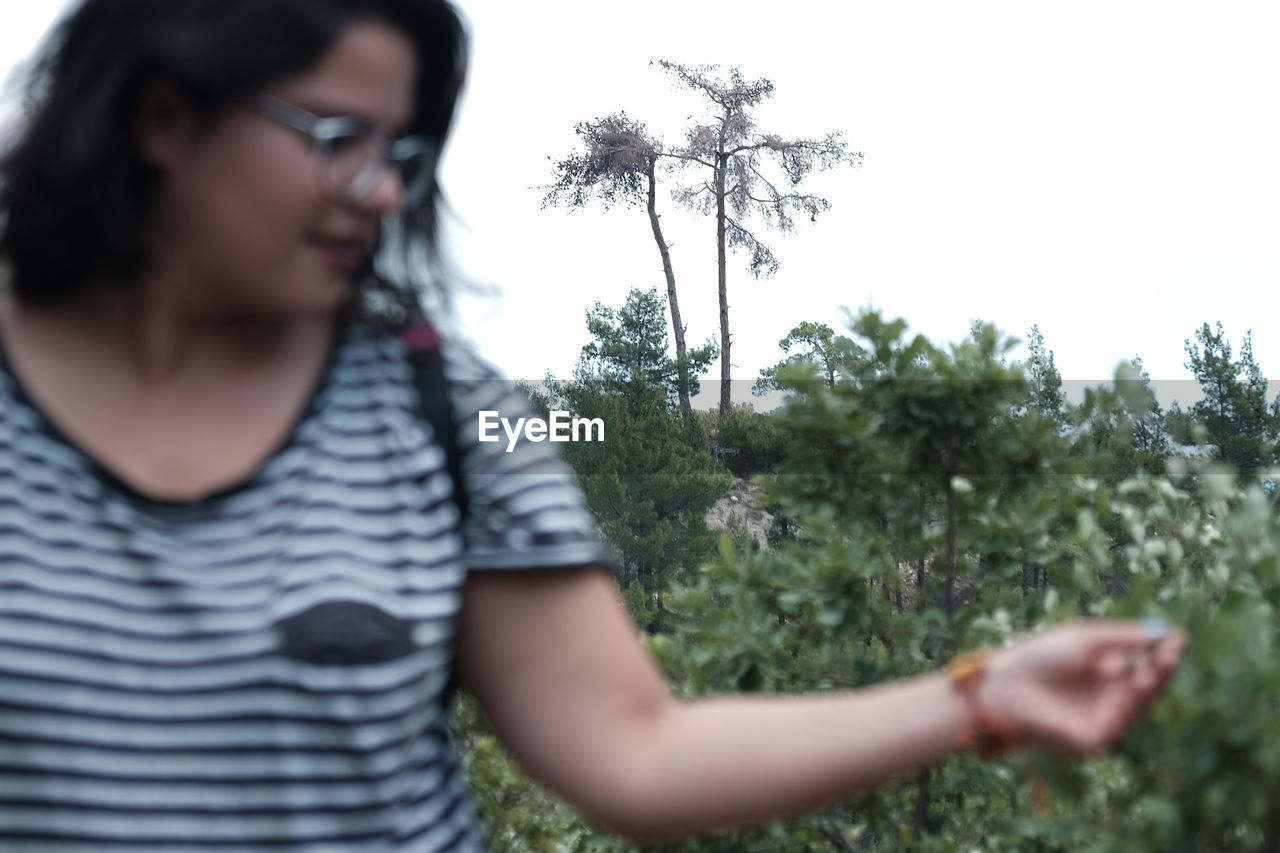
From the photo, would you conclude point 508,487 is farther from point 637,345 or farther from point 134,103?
point 637,345

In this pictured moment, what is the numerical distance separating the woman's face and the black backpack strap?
0.12 meters

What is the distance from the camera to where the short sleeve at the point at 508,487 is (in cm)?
124

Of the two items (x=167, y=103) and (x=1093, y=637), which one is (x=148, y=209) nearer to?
(x=167, y=103)

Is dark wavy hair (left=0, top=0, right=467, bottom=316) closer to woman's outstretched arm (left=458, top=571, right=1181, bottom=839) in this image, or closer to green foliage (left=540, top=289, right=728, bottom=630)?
woman's outstretched arm (left=458, top=571, right=1181, bottom=839)

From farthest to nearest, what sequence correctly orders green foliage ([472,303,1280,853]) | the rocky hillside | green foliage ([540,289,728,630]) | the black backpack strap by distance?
the rocky hillside < green foliage ([540,289,728,630]) < green foliage ([472,303,1280,853]) < the black backpack strap

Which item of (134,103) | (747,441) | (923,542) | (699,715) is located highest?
(747,441)

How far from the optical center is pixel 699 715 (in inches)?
48.1

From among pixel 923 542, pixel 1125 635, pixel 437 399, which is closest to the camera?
pixel 1125 635

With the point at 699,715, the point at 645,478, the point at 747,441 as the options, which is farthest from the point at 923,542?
the point at 747,441

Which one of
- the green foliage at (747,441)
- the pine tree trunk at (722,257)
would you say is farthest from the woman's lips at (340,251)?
the pine tree trunk at (722,257)

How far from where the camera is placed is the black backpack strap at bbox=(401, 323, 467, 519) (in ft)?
4.23

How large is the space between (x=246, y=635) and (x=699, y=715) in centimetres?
43

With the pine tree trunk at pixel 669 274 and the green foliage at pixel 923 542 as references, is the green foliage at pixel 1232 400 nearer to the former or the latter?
the pine tree trunk at pixel 669 274

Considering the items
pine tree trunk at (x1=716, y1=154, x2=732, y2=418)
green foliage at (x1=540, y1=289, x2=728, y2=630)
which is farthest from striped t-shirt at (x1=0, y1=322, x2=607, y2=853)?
pine tree trunk at (x1=716, y1=154, x2=732, y2=418)
